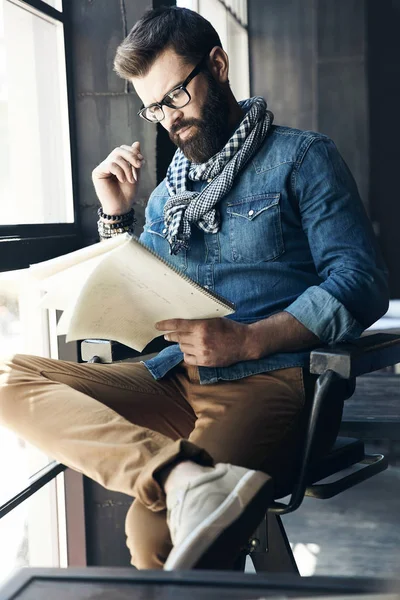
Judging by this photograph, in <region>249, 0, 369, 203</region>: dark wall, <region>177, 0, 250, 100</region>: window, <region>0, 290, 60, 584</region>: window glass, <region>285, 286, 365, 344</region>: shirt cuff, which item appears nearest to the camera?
<region>285, 286, 365, 344</region>: shirt cuff

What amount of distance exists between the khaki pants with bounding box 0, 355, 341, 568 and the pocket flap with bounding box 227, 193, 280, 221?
0.31 metres

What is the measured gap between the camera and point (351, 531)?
2381mm

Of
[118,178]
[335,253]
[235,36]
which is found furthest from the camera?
[235,36]

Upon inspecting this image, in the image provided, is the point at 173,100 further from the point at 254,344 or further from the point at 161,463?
the point at 161,463

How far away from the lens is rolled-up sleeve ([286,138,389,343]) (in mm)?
1204

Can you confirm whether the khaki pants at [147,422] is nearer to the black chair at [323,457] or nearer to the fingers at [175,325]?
the black chair at [323,457]

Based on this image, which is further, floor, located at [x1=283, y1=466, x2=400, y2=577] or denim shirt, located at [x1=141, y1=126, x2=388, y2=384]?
floor, located at [x1=283, y1=466, x2=400, y2=577]

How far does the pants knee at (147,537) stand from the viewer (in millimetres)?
851

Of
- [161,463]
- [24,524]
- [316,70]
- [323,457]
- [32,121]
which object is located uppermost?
[316,70]

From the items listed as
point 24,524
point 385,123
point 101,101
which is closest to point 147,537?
point 24,524

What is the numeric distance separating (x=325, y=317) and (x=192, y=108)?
21.2 inches

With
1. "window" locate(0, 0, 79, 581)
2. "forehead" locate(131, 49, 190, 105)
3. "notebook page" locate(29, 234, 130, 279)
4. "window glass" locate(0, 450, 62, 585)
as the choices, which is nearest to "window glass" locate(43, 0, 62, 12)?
"window" locate(0, 0, 79, 581)

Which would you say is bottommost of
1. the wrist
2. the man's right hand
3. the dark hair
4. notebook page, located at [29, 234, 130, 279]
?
the wrist

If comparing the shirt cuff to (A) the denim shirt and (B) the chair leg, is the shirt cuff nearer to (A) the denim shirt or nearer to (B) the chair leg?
(A) the denim shirt
